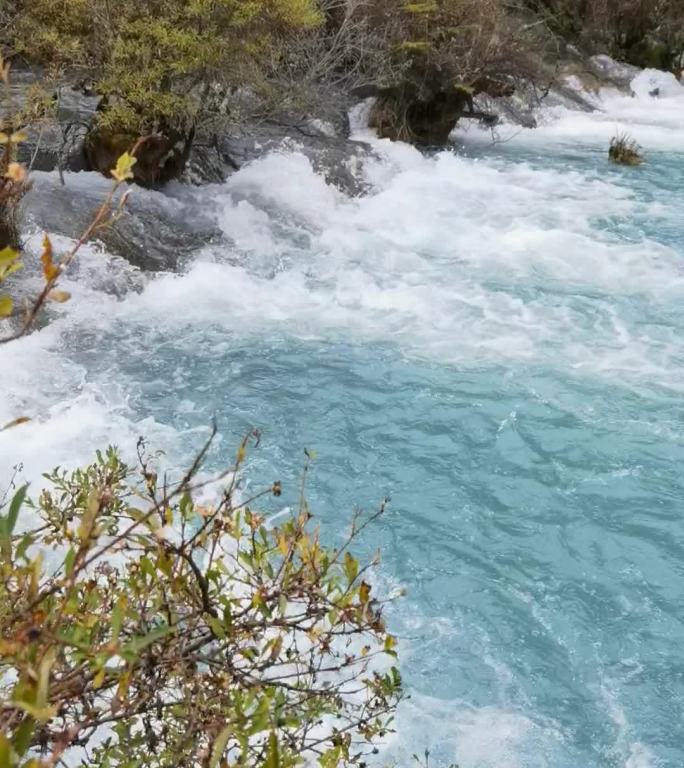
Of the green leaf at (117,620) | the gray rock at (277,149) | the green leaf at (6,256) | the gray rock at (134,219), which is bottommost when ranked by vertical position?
the gray rock at (134,219)

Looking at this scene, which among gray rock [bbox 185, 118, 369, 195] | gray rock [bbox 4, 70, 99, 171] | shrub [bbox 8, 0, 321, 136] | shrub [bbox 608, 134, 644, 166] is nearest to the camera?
shrub [bbox 8, 0, 321, 136]

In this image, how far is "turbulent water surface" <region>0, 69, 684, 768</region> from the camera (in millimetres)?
4406

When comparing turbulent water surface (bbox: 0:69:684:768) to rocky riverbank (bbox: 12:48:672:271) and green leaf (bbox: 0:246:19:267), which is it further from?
green leaf (bbox: 0:246:19:267)

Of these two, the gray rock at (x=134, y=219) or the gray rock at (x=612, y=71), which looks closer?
the gray rock at (x=134, y=219)

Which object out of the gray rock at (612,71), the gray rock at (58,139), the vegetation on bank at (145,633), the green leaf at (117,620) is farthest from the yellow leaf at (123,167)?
the gray rock at (612,71)

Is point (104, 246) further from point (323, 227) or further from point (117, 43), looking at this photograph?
point (323, 227)

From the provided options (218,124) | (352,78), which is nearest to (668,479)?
(218,124)

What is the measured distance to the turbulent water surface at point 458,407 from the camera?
14.5ft

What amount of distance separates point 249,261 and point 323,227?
5.38 feet

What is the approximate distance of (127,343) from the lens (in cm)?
767

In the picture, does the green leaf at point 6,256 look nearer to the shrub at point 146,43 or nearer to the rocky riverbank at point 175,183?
the rocky riverbank at point 175,183

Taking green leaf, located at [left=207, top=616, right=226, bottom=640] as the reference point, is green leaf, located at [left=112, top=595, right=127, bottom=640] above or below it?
above

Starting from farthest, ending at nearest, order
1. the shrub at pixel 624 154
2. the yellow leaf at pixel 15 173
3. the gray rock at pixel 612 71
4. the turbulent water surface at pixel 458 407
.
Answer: the gray rock at pixel 612 71, the shrub at pixel 624 154, the turbulent water surface at pixel 458 407, the yellow leaf at pixel 15 173

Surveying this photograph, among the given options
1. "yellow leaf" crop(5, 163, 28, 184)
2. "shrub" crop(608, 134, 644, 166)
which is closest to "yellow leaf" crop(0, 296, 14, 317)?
"yellow leaf" crop(5, 163, 28, 184)
